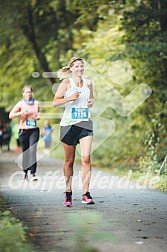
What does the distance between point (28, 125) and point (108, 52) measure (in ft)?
20.3

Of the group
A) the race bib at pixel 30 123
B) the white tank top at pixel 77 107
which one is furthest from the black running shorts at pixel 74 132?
the race bib at pixel 30 123

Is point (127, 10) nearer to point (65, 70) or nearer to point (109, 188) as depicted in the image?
point (109, 188)

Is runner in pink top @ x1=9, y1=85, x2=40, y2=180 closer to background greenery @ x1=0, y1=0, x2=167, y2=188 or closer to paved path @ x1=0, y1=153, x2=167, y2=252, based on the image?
paved path @ x1=0, y1=153, x2=167, y2=252

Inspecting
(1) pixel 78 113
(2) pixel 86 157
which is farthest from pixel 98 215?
(1) pixel 78 113

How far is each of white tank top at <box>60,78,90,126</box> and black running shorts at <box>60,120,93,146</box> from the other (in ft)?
0.20

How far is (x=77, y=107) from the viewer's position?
10.2 meters

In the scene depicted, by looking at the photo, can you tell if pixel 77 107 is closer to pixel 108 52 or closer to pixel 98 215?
pixel 98 215

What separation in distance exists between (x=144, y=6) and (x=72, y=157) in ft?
25.2

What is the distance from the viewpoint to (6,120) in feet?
172

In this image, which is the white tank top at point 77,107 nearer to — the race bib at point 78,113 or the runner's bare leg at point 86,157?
the race bib at point 78,113

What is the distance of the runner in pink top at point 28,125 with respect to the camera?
14964mm

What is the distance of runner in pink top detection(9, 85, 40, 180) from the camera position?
15.0 metres

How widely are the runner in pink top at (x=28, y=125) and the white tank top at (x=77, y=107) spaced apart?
470 cm

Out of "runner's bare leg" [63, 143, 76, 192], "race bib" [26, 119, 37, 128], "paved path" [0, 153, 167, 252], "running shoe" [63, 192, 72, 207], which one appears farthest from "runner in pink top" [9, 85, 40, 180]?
"running shoe" [63, 192, 72, 207]
